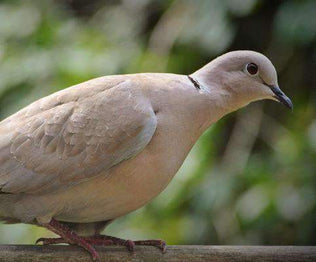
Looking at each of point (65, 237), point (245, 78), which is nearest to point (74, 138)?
point (65, 237)

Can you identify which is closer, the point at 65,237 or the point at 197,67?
the point at 65,237

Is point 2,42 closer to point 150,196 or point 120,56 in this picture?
point 120,56

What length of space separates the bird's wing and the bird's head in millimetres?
252

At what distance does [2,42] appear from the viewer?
4625 mm

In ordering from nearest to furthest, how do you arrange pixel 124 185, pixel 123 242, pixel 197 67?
pixel 124 185, pixel 123 242, pixel 197 67

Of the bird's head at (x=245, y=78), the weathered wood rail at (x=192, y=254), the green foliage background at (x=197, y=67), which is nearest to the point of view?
the weathered wood rail at (x=192, y=254)

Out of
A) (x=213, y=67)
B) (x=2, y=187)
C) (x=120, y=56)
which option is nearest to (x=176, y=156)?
(x=213, y=67)

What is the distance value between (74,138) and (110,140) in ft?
0.39

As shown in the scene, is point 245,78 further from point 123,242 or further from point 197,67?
point 197,67

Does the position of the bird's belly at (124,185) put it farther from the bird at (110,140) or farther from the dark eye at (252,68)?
the dark eye at (252,68)

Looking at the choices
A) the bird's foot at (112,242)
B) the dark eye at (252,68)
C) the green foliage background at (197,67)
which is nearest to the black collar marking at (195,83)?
the dark eye at (252,68)

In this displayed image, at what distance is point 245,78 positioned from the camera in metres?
2.37

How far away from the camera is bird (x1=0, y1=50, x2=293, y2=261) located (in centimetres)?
226

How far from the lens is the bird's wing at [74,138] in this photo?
89.0 inches
